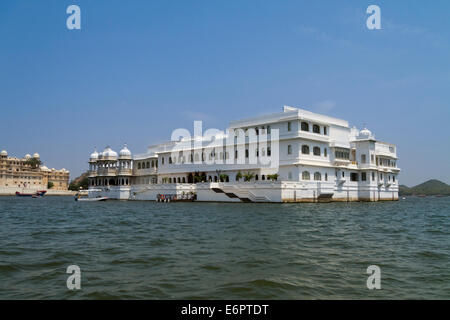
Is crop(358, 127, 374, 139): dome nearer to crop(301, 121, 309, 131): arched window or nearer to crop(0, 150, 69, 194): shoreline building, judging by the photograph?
crop(301, 121, 309, 131): arched window

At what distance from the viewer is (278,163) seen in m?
39.9

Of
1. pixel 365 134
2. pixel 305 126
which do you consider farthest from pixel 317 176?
pixel 365 134

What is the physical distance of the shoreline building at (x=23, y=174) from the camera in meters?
102

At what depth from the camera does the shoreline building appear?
10238 cm

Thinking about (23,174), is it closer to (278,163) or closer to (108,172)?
(108,172)

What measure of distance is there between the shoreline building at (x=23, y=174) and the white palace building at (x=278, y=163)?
2434 inches

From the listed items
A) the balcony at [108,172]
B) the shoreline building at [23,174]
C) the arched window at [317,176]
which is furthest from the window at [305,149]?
the shoreline building at [23,174]

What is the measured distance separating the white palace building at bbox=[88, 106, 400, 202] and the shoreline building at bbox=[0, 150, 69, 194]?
6181 centimetres

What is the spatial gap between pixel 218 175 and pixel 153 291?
40.2m

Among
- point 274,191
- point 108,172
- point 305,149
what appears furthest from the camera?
point 108,172

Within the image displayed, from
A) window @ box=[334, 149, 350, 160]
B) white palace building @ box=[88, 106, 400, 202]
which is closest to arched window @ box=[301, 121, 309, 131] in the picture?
white palace building @ box=[88, 106, 400, 202]

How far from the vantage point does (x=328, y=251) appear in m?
10.6

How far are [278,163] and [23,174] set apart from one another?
91242 millimetres
